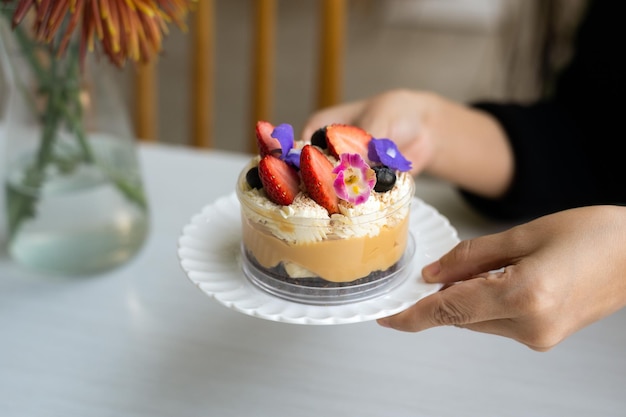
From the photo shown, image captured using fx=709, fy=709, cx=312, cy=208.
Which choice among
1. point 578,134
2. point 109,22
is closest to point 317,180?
point 109,22

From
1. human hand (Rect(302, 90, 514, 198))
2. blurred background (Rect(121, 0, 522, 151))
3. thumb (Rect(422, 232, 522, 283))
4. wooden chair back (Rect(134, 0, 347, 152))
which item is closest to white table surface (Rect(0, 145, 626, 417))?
thumb (Rect(422, 232, 522, 283))

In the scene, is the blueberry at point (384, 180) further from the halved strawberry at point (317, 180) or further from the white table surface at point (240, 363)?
the white table surface at point (240, 363)

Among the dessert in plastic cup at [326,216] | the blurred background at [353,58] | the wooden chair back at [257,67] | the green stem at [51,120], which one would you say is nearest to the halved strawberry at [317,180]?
the dessert in plastic cup at [326,216]

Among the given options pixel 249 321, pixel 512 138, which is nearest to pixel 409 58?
pixel 512 138

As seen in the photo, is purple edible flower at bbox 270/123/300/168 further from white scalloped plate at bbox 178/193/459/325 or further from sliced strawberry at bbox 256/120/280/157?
white scalloped plate at bbox 178/193/459/325

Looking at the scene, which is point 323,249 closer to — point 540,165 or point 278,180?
point 278,180
